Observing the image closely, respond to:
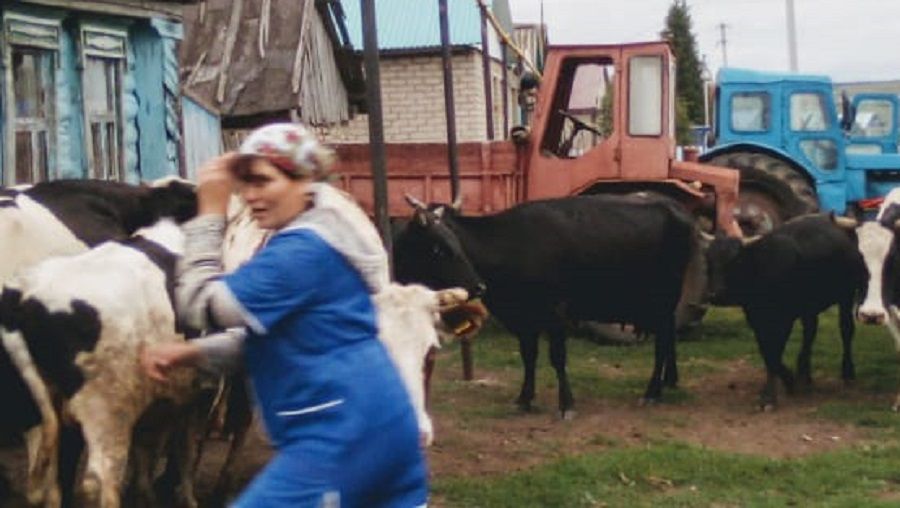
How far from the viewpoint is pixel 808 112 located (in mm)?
20938

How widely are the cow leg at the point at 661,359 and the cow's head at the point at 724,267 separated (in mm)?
480

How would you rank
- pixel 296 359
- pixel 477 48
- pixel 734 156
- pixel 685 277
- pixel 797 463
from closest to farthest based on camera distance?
pixel 296 359 → pixel 797 463 → pixel 685 277 → pixel 734 156 → pixel 477 48

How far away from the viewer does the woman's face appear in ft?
15.1

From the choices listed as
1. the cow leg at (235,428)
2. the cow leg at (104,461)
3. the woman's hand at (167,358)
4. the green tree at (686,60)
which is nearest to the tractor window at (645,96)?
the cow leg at (235,428)

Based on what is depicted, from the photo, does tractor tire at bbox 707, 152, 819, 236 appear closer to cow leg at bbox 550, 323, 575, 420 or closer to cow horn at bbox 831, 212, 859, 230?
cow horn at bbox 831, 212, 859, 230

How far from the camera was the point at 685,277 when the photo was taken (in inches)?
531

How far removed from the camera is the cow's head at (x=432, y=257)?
38.1ft

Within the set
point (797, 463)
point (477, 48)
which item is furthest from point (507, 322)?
point (477, 48)

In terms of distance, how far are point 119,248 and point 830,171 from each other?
14.7 meters

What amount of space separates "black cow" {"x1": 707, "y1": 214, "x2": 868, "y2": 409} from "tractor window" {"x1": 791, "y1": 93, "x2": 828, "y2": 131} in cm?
793

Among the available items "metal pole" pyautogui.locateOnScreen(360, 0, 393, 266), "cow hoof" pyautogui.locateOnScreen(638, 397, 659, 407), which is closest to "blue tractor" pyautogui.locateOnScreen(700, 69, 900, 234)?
"cow hoof" pyautogui.locateOnScreen(638, 397, 659, 407)

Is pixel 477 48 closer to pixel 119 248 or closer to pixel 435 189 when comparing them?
pixel 435 189

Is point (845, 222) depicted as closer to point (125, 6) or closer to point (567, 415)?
point (567, 415)

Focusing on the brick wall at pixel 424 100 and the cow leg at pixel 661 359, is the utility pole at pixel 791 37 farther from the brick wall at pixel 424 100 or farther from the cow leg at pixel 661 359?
the cow leg at pixel 661 359
